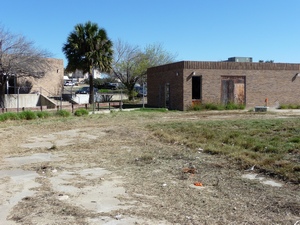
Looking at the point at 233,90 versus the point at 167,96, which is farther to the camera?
the point at 167,96

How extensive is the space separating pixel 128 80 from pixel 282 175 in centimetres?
3814

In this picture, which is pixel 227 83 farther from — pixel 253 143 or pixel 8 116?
pixel 253 143

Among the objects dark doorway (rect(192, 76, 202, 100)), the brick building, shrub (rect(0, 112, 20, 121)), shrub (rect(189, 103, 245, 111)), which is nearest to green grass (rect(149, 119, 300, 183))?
shrub (rect(0, 112, 20, 121))


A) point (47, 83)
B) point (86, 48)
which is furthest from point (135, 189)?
point (47, 83)

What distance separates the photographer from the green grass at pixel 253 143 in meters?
7.97

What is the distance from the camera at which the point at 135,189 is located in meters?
6.74

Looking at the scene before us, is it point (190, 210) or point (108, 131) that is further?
point (108, 131)

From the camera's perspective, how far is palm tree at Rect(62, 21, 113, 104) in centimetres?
3350

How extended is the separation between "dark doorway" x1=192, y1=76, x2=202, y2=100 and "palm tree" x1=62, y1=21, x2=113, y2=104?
8684 mm

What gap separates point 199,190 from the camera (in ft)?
21.6

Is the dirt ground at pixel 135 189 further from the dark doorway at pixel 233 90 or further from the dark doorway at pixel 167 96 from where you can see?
the dark doorway at pixel 167 96

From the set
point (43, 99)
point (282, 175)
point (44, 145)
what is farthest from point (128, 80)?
point (282, 175)

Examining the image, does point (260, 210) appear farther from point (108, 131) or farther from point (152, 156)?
point (108, 131)

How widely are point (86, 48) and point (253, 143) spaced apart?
2568cm
